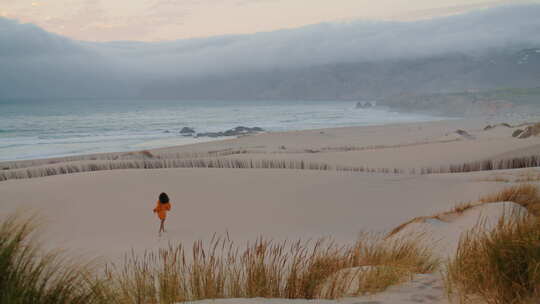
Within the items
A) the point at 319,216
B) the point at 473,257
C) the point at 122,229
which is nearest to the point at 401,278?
the point at 473,257

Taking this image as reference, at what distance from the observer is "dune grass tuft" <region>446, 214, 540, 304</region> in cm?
304

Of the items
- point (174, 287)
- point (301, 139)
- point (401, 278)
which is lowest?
point (301, 139)

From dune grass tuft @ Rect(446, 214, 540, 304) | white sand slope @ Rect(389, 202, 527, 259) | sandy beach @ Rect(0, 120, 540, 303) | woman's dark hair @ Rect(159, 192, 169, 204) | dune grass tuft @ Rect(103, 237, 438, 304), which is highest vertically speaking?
dune grass tuft @ Rect(446, 214, 540, 304)

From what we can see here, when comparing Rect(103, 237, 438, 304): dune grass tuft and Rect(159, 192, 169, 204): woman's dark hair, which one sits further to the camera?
Rect(159, 192, 169, 204): woman's dark hair

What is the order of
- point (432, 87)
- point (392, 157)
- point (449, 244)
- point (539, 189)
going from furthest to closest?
1. point (432, 87)
2. point (392, 157)
3. point (539, 189)
4. point (449, 244)

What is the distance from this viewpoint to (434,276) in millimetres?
4121

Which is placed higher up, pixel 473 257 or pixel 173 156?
pixel 473 257

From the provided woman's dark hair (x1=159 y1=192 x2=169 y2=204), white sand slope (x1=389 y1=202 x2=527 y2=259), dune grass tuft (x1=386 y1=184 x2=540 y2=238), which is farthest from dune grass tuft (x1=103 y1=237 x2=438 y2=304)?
woman's dark hair (x1=159 y1=192 x2=169 y2=204)

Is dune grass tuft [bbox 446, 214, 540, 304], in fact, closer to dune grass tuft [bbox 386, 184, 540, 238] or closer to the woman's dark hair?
dune grass tuft [bbox 386, 184, 540, 238]

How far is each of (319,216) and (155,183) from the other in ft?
14.9

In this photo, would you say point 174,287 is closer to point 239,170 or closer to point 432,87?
point 239,170

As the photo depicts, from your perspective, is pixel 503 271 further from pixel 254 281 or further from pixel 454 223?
pixel 454 223

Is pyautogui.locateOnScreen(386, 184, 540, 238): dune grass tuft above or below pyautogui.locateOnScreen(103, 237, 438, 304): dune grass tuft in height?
below

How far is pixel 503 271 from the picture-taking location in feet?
10.5
